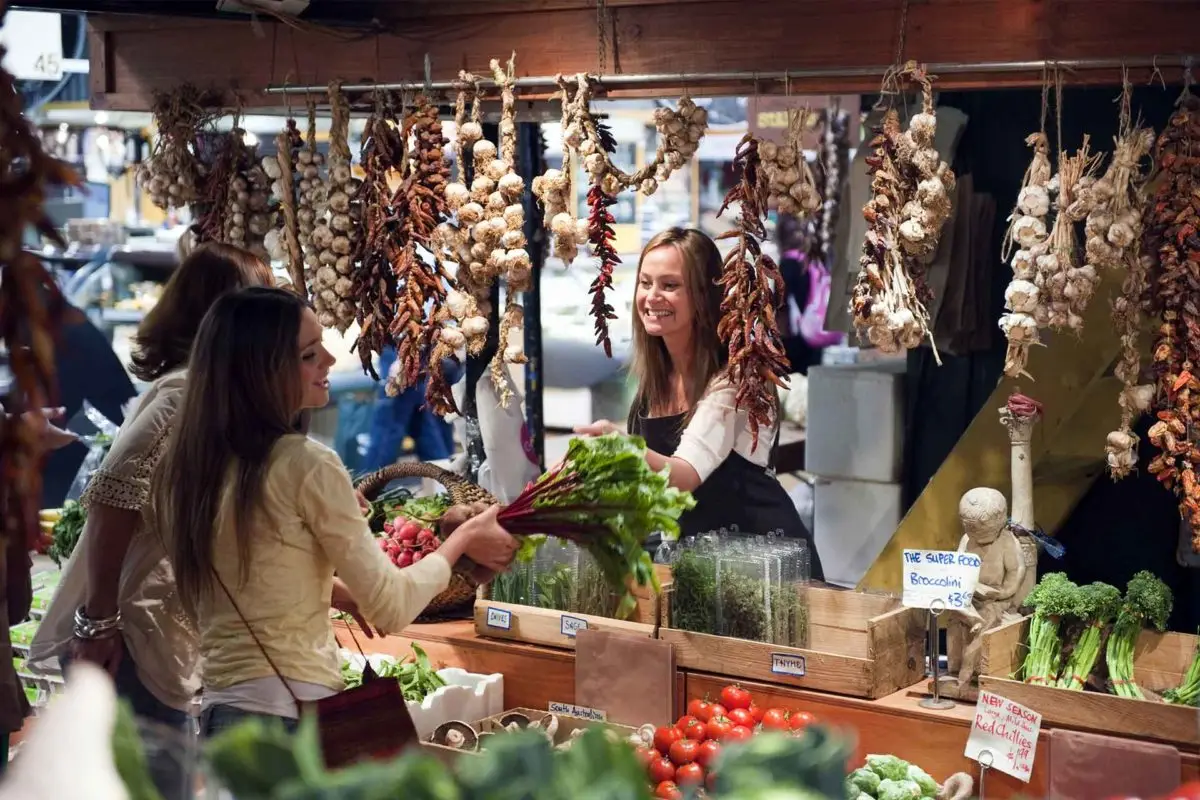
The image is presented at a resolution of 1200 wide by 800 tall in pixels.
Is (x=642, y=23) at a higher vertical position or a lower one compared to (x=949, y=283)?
higher

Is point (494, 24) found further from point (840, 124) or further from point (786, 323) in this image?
point (786, 323)

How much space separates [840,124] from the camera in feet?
21.0

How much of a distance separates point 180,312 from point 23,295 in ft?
5.74

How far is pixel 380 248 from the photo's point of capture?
13.0ft

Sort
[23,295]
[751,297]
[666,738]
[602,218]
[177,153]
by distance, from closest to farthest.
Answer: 1. [23,295]
2. [666,738]
3. [751,297]
4. [602,218]
5. [177,153]

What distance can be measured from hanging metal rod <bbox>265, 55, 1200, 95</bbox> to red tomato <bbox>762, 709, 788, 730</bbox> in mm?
1602

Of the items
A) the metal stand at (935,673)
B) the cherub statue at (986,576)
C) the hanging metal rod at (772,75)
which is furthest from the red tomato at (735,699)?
the hanging metal rod at (772,75)

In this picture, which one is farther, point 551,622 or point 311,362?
point 551,622

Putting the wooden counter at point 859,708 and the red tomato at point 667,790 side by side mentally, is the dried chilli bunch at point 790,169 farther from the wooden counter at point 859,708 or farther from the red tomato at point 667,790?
the red tomato at point 667,790

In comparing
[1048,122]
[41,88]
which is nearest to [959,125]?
[1048,122]

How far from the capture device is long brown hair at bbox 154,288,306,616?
103 inches

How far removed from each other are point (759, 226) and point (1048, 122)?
2.05 meters

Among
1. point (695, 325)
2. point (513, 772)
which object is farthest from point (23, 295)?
point (695, 325)

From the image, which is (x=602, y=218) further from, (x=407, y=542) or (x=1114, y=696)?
(x=1114, y=696)
